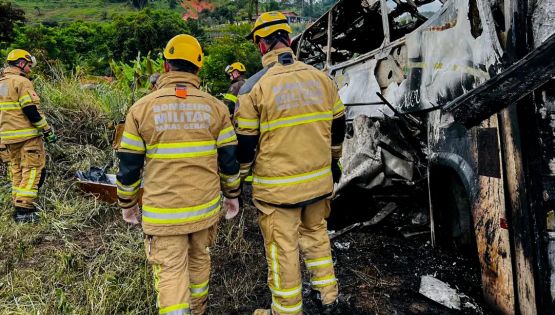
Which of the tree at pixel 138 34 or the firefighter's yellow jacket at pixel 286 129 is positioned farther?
the tree at pixel 138 34

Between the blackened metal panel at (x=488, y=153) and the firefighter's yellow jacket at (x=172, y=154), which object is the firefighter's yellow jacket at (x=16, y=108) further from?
the blackened metal panel at (x=488, y=153)

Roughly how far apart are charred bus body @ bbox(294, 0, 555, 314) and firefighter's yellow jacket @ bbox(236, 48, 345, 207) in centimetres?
70

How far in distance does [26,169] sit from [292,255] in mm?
3413

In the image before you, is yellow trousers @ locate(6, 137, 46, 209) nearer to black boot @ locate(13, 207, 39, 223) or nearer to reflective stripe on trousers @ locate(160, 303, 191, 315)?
black boot @ locate(13, 207, 39, 223)

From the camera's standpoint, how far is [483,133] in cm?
183

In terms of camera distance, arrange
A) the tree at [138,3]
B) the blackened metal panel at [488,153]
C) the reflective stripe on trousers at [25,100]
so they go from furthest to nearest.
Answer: the tree at [138,3] → the reflective stripe on trousers at [25,100] → the blackened metal panel at [488,153]

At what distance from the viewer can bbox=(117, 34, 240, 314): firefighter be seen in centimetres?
195

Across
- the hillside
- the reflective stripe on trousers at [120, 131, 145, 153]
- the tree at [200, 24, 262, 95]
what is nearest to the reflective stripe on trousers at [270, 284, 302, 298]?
the reflective stripe on trousers at [120, 131, 145, 153]

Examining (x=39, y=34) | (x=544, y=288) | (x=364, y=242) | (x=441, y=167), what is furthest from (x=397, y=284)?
(x=39, y=34)

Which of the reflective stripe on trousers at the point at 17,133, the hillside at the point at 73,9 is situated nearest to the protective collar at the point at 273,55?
the reflective stripe on trousers at the point at 17,133

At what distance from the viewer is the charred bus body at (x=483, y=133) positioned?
1.45 meters

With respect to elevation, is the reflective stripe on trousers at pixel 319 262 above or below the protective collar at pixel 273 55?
below

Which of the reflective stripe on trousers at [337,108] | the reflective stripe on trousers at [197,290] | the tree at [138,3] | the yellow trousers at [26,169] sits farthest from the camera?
the tree at [138,3]

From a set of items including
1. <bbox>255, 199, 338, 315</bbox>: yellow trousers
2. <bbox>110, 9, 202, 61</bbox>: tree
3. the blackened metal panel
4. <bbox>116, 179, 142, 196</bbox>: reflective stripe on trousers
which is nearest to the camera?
the blackened metal panel
